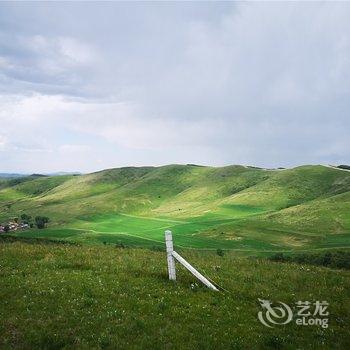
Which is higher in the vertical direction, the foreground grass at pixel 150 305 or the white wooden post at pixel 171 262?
the white wooden post at pixel 171 262

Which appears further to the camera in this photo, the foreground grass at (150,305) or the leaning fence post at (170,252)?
the leaning fence post at (170,252)

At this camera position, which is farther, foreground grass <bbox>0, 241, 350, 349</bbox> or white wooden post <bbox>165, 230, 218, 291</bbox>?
white wooden post <bbox>165, 230, 218, 291</bbox>

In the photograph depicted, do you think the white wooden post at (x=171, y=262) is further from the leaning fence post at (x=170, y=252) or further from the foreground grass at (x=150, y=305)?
the foreground grass at (x=150, y=305)

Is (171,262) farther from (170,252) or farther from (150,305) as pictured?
(150,305)

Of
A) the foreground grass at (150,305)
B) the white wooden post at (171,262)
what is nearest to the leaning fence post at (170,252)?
the white wooden post at (171,262)

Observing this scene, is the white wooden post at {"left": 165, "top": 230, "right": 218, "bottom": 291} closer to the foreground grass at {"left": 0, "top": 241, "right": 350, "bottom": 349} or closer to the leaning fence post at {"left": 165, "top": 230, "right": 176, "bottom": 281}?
the leaning fence post at {"left": 165, "top": 230, "right": 176, "bottom": 281}

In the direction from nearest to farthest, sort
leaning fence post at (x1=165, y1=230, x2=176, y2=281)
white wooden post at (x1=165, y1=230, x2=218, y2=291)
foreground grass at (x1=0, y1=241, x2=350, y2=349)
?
foreground grass at (x1=0, y1=241, x2=350, y2=349) < white wooden post at (x1=165, y1=230, x2=218, y2=291) < leaning fence post at (x1=165, y1=230, x2=176, y2=281)

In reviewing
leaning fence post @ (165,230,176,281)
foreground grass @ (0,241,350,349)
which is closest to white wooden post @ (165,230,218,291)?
leaning fence post @ (165,230,176,281)

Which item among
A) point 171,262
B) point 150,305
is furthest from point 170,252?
point 150,305

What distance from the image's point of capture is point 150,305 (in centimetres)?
1925

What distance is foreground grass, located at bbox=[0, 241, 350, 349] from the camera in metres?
16.5

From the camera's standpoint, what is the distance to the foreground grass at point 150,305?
16500mm

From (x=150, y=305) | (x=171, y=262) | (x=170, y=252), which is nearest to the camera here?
(x=150, y=305)

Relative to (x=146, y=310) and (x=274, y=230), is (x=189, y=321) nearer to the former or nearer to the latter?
(x=146, y=310)
